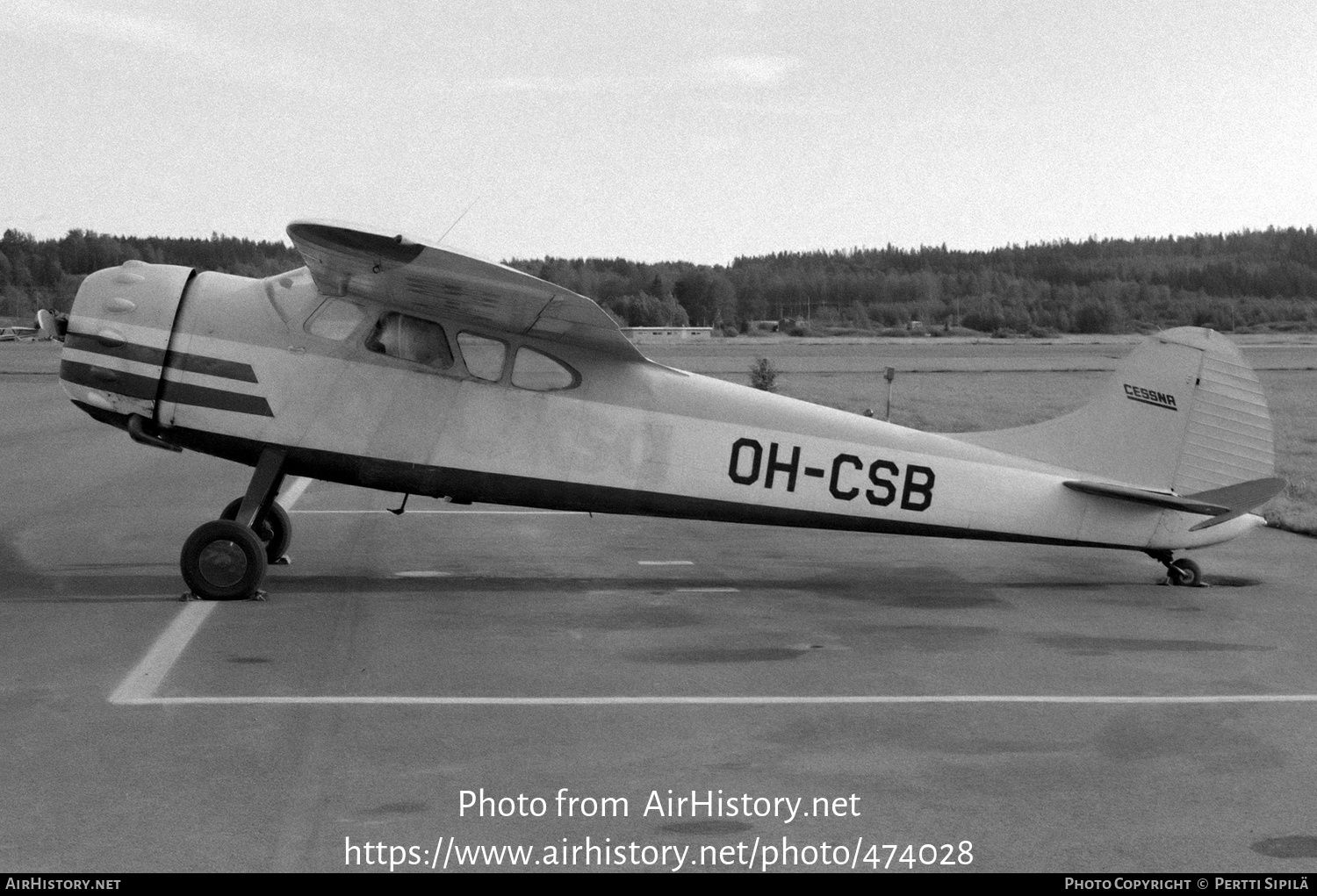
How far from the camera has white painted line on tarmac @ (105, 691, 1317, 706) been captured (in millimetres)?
6695

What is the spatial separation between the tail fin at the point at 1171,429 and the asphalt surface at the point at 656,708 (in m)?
0.97

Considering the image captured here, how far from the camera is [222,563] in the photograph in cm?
928

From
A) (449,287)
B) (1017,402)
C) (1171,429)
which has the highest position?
(449,287)

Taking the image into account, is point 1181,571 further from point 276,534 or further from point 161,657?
point 161,657

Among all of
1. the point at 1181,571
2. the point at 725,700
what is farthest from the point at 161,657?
the point at 1181,571

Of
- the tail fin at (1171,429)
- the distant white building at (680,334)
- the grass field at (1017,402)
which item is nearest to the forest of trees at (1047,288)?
the distant white building at (680,334)

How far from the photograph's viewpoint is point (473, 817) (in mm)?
4965

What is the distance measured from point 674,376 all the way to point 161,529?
6.10m

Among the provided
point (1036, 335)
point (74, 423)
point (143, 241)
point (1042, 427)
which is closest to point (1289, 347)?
point (1036, 335)

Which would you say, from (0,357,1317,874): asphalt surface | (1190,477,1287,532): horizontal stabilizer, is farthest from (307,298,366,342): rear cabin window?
(1190,477,1287,532): horizontal stabilizer

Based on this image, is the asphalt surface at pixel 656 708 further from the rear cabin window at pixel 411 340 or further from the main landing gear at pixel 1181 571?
the rear cabin window at pixel 411 340

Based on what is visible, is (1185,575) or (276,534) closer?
(1185,575)

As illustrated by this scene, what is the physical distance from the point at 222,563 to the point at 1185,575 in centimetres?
749

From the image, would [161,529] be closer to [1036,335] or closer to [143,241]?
[143,241]
